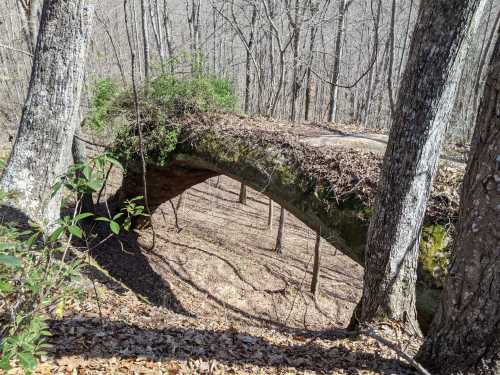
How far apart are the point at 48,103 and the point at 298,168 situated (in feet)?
12.6

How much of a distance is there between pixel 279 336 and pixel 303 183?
2.35 m

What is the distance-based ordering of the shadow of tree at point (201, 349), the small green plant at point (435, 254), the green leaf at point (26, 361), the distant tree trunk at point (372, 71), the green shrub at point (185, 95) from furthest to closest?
the distant tree trunk at point (372, 71), the green shrub at point (185, 95), the small green plant at point (435, 254), the shadow of tree at point (201, 349), the green leaf at point (26, 361)

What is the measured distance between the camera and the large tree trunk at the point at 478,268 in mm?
2186

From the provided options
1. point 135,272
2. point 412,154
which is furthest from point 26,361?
point 135,272

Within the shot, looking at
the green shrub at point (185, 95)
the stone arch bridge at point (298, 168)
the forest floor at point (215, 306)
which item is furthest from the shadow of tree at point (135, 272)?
the green shrub at point (185, 95)

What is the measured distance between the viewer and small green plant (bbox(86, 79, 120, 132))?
8086mm

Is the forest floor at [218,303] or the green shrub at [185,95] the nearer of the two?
the forest floor at [218,303]

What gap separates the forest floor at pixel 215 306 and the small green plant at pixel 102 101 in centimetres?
274

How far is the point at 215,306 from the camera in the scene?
768 cm

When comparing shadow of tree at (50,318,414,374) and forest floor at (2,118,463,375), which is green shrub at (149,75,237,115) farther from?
shadow of tree at (50,318,414,374)

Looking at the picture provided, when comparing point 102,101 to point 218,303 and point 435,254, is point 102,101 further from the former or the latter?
point 435,254

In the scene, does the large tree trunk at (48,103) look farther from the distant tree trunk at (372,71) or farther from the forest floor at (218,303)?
the distant tree trunk at (372,71)

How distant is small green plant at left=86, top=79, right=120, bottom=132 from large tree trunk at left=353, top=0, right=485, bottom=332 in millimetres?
6654

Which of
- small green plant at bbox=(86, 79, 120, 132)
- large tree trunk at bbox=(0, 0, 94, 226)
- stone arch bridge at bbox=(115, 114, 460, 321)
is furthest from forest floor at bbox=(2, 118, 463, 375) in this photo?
small green plant at bbox=(86, 79, 120, 132)
